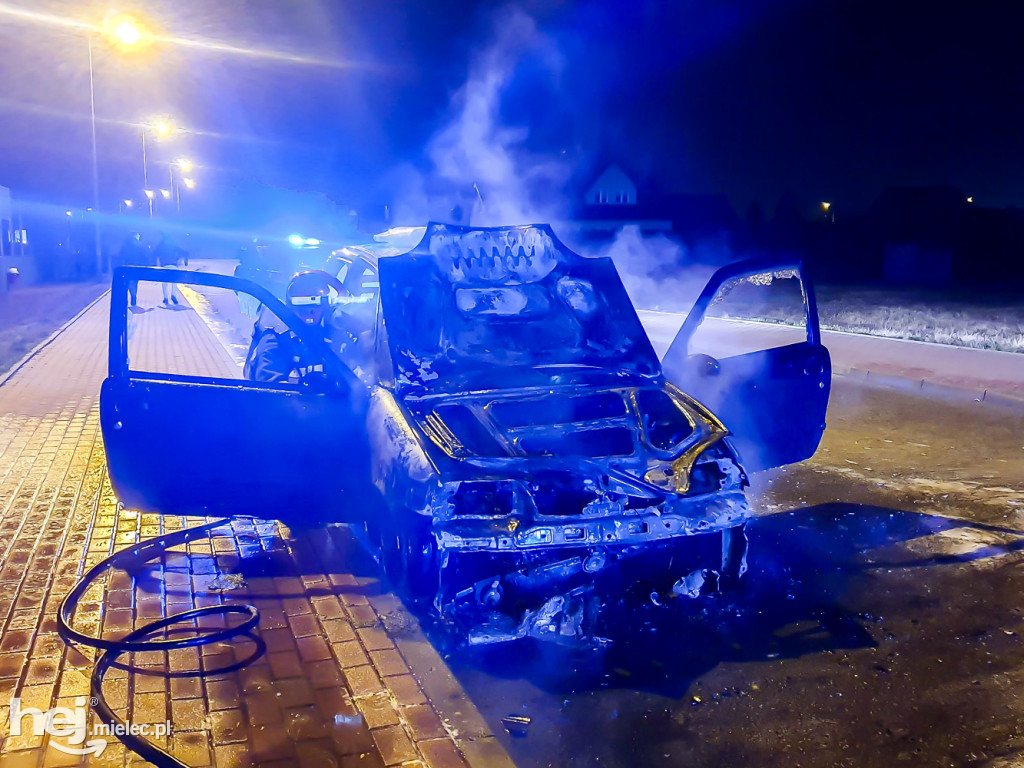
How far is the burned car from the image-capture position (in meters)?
3.80

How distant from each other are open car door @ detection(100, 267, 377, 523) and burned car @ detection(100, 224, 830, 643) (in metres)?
0.01

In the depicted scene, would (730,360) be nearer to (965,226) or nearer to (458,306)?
(458,306)

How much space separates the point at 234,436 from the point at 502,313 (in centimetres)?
184

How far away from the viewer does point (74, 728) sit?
3178 mm

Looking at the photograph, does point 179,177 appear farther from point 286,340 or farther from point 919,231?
point 286,340

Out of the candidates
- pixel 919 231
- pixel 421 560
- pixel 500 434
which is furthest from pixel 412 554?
pixel 919 231

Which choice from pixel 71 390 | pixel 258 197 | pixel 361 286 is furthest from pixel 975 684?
pixel 258 197

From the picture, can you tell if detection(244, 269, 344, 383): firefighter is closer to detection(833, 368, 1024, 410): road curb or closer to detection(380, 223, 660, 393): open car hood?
detection(380, 223, 660, 393): open car hood

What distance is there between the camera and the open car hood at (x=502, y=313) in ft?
15.9

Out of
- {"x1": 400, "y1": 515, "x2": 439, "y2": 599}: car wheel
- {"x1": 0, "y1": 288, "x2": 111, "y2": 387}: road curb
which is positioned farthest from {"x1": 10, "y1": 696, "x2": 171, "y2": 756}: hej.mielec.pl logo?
{"x1": 0, "y1": 288, "x2": 111, "y2": 387}: road curb

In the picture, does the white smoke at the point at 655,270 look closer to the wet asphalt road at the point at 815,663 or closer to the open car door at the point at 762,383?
the open car door at the point at 762,383

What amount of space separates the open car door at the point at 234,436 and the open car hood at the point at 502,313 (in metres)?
0.49

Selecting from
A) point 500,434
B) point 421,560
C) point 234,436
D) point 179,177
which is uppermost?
point 179,177

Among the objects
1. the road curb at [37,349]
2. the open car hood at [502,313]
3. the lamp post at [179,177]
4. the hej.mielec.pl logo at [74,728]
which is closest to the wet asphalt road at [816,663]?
the hej.mielec.pl logo at [74,728]
